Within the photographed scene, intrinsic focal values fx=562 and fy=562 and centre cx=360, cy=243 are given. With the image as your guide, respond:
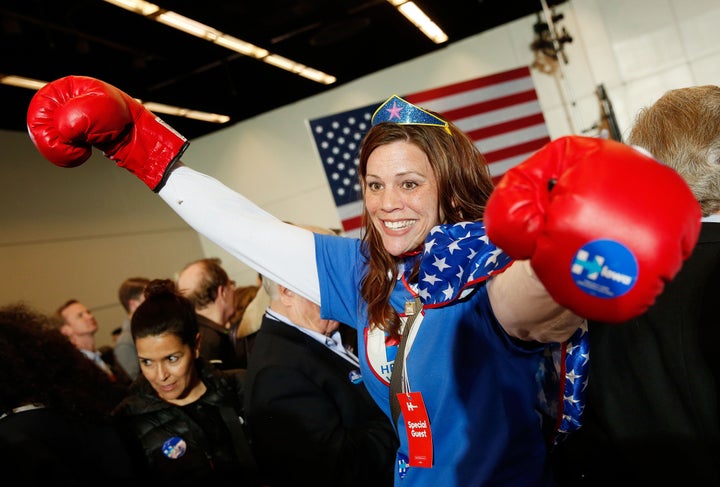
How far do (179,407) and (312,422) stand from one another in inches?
29.2

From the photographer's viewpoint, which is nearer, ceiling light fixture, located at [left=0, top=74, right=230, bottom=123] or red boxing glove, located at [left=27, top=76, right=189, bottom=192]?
red boxing glove, located at [left=27, top=76, right=189, bottom=192]

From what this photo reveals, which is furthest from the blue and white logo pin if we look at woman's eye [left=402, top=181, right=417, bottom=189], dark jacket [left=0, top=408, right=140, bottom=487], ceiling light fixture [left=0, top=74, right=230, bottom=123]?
ceiling light fixture [left=0, top=74, right=230, bottom=123]

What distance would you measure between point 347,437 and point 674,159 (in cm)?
115

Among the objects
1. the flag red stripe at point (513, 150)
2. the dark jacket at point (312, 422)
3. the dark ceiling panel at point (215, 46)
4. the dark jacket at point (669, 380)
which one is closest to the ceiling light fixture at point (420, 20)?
the dark ceiling panel at point (215, 46)

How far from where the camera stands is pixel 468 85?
6.11 metres

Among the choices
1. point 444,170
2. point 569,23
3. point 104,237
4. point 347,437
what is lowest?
point 347,437

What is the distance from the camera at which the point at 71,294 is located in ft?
23.2

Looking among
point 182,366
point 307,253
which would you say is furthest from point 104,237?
point 307,253

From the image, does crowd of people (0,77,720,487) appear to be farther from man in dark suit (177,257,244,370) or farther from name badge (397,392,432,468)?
man in dark suit (177,257,244,370)

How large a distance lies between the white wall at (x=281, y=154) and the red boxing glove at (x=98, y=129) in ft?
18.6

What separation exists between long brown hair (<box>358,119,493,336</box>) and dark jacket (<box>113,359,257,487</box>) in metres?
1.16

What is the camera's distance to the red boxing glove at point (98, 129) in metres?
1.30

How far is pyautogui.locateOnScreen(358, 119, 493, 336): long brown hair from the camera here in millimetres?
1284

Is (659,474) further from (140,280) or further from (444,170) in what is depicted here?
(140,280)
